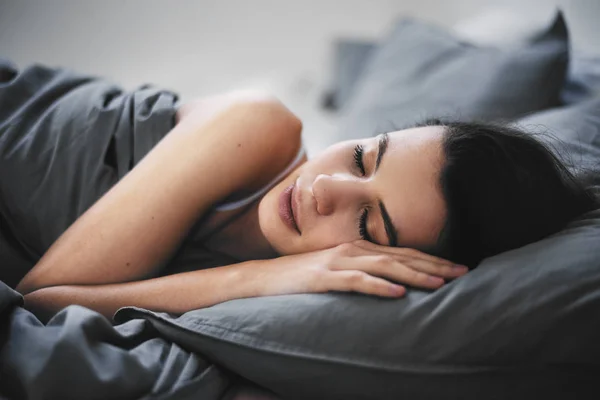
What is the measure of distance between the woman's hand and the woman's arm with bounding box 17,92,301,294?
0.18 meters

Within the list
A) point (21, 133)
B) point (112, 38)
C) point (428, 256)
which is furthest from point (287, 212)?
point (112, 38)

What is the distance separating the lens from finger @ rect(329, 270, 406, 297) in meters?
0.66

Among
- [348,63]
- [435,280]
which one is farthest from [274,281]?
[348,63]

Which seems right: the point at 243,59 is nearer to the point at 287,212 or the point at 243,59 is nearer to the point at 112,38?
the point at 112,38

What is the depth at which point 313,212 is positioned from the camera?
80cm

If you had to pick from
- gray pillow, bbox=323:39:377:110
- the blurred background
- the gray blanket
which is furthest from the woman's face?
gray pillow, bbox=323:39:377:110

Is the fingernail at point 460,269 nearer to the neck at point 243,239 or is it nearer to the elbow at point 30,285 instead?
the neck at point 243,239

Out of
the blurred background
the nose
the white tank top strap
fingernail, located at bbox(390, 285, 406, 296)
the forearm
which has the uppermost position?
the blurred background

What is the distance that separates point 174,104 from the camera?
1067 mm

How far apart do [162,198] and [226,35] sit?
5.70 feet

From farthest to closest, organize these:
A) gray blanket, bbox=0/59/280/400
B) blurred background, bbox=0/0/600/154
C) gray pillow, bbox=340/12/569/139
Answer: blurred background, bbox=0/0/600/154, gray pillow, bbox=340/12/569/139, gray blanket, bbox=0/59/280/400

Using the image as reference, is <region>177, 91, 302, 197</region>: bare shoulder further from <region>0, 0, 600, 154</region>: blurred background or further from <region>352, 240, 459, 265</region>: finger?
<region>0, 0, 600, 154</region>: blurred background

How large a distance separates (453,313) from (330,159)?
0.34 m

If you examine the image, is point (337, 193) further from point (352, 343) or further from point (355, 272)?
point (352, 343)
